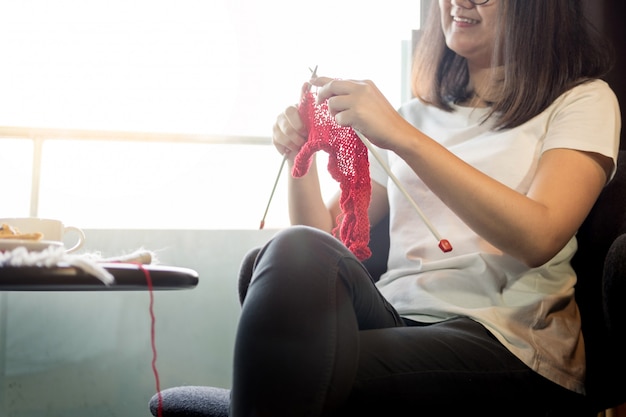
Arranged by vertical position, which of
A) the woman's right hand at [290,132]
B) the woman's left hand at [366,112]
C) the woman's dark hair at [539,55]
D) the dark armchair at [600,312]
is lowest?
the dark armchair at [600,312]

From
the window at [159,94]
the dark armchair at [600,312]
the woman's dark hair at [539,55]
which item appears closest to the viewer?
the dark armchair at [600,312]

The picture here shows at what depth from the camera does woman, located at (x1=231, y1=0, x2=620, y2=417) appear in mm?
745

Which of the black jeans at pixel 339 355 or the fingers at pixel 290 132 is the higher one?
the fingers at pixel 290 132

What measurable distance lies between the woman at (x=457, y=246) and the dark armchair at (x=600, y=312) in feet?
0.16

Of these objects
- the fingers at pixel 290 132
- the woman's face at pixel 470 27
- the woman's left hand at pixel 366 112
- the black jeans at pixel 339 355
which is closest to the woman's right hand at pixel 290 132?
the fingers at pixel 290 132

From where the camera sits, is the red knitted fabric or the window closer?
the red knitted fabric

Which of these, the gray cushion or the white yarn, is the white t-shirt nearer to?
the gray cushion

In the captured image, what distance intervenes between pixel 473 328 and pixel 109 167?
1.09 m

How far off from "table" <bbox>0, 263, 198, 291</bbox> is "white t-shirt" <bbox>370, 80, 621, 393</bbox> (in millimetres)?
403

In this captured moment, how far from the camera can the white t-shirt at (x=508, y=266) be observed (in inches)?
39.4

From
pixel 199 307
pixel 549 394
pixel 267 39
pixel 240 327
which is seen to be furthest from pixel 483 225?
pixel 267 39

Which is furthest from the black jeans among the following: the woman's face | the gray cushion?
the woman's face

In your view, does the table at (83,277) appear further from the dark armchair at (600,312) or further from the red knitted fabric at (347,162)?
the red knitted fabric at (347,162)

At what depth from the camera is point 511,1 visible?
3.93 ft
